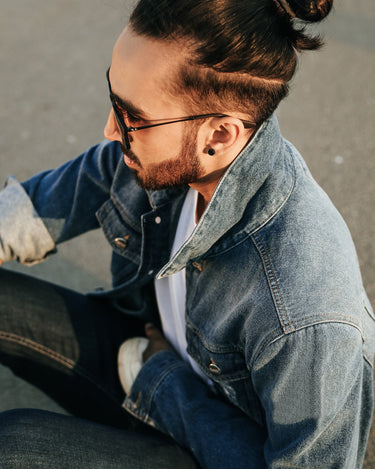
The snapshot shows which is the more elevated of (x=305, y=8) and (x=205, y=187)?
(x=305, y=8)

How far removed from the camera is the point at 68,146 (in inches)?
120

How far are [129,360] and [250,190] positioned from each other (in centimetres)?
76

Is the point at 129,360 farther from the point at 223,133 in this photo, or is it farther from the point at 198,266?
the point at 223,133

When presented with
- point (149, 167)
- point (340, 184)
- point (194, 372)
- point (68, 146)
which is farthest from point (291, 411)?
point (68, 146)

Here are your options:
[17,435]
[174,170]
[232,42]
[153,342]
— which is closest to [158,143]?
[174,170]

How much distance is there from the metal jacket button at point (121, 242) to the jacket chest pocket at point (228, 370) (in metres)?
0.37

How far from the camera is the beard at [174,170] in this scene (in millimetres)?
1285

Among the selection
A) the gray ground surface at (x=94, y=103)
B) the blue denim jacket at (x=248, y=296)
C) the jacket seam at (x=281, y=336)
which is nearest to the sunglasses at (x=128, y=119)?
the blue denim jacket at (x=248, y=296)

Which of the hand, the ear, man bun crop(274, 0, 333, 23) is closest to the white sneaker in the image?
the hand

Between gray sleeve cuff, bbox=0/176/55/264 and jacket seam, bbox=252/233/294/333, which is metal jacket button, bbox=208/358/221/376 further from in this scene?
gray sleeve cuff, bbox=0/176/55/264

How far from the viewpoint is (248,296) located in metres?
1.20

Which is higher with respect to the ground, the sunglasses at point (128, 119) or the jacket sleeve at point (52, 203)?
the sunglasses at point (128, 119)

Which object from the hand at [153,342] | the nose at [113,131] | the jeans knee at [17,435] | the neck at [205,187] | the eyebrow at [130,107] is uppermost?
the eyebrow at [130,107]

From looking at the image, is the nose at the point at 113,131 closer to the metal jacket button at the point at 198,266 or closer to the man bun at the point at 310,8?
the metal jacket button at the point at 198,266
